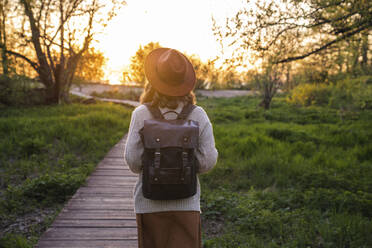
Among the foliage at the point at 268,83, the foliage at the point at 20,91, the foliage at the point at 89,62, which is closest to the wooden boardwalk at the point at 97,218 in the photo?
the foliage at the point at 20,91

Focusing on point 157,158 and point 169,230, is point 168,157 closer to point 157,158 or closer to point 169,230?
point 157,158

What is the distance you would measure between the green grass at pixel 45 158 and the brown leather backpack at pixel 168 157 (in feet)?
7.73

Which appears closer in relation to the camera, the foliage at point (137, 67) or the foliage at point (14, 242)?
the foliage at point (14, 242)

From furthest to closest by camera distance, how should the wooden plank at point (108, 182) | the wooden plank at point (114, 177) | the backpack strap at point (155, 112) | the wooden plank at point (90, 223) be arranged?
the wooden plank at point (114, 177) < the wooden plank at point (108, 182) < the wooden plank at point (90, 223) < the backpack strap at point (155, 112)

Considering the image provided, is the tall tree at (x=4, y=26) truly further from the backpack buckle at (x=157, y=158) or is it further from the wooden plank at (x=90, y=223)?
the backpack buckle at (x=157, y=158)

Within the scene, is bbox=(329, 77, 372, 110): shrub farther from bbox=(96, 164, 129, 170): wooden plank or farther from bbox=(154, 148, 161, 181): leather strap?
bbox=(154, 148, 161, 181): leather strap

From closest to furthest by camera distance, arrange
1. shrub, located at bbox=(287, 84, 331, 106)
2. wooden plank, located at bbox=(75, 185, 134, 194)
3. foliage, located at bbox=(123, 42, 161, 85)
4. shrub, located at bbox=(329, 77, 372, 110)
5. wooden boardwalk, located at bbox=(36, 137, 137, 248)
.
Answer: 1. wooden boardwalk, located at bbox=(36, 137, 137, 248)
2. wooden plank, located at bbox=(75, 185, 134, 194)
3. shrub, located at bbox=(329, 77, 372, 110)
4. shrub, located at bbox=(287, 84, 331, 106)
5. foliage, located at bbox=(123, 42, 161, 85)

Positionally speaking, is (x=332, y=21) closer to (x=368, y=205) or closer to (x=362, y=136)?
(x=368, y=205)

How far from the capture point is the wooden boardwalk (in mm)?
3414

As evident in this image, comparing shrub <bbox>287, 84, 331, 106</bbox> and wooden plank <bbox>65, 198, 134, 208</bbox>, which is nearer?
wooden plank <bbox>65, 198, 134, 208</bbox>

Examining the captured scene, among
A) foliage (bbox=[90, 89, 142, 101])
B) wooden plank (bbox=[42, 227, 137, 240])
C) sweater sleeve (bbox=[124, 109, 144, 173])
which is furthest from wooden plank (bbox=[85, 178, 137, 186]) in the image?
foliage (bbox=[90, 89, 142, 101])

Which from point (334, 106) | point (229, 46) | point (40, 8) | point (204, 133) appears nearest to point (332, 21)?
point (229, 46)

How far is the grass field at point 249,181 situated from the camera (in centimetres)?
392

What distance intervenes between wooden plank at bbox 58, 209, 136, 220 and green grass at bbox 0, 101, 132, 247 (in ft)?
1.09
